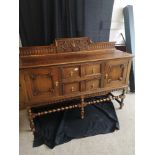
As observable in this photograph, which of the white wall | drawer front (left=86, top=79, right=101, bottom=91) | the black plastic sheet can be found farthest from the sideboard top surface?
the black plastic sheet

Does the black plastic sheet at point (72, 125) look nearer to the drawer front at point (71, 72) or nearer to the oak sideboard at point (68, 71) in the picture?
the oak sideboard at point (68, 71)

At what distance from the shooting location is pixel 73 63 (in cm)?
155

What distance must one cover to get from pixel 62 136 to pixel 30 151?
364 millimetres

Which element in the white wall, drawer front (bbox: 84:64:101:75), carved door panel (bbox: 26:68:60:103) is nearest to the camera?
carved door panel (bbox: 26:68:60:103)

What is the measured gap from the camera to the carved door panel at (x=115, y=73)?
1.72 metres

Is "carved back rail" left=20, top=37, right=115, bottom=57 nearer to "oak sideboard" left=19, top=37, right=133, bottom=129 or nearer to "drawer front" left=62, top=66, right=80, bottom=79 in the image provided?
"oak sideboard" left=19, top=37, right=133, bottom=129

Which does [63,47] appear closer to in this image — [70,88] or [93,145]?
[70,88]

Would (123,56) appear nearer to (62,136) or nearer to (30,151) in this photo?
(62,136)

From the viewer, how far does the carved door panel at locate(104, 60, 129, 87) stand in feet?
5.65

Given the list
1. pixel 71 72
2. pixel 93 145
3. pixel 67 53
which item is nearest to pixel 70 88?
pixel 71 72

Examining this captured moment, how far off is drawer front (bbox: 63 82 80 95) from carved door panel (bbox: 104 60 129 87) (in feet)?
1.14
